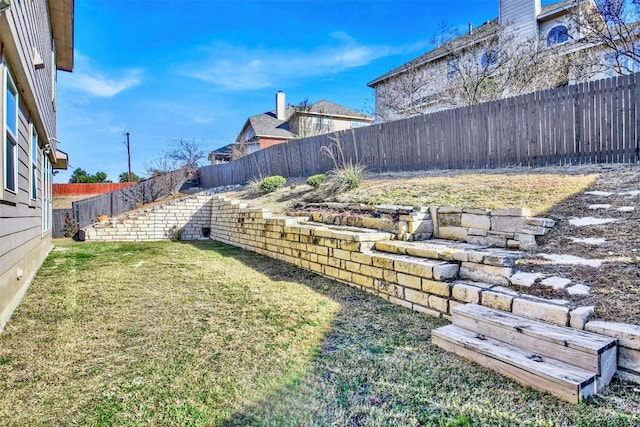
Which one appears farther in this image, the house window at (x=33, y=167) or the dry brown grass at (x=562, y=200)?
the house window at (x=33, y=167)

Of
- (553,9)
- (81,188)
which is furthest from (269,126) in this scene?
(553,9)

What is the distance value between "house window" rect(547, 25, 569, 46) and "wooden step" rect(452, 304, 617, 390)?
43.0ft

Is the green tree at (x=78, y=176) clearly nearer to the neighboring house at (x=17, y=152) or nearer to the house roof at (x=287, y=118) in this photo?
the house roof at (x=287, y=118)

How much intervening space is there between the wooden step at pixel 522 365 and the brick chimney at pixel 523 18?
43.4ft

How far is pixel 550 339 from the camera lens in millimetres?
2049

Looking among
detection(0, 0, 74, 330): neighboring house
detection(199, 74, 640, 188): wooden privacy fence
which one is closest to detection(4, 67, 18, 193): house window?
detection(0, 0, 74, 330): neighboring house

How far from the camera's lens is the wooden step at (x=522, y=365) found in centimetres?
180

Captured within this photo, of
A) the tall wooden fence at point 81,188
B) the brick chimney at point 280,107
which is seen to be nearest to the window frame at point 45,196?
the tall wooden fence at point 81,188

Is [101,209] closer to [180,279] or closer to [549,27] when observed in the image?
[180,279]

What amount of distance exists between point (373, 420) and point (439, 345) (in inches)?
39.7

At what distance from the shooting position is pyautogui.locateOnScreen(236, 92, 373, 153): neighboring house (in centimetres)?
2300

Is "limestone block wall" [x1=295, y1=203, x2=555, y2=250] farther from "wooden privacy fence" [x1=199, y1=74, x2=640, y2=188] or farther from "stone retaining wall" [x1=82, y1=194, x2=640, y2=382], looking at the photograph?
"wooden privacy fence" [x1=199, y1=74, x2=640, y2=188]

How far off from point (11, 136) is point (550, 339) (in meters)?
5.08

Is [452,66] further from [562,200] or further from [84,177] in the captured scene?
[84,177]
